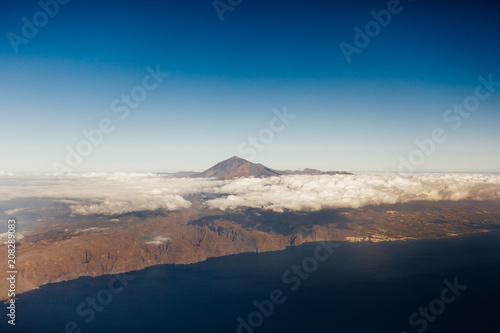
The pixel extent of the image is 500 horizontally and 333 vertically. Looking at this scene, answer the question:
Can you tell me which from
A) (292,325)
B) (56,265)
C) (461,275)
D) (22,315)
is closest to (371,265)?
(461,275)

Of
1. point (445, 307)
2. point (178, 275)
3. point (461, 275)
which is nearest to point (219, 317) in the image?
point (178, 275)

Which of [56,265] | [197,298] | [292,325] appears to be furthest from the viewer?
[56,265]

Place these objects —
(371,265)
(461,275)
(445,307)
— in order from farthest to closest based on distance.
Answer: (371,265)
(461,275)
(445,307)

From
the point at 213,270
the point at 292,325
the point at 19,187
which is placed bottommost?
the point at 213,270

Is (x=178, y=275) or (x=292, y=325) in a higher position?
(x=292, y=325)

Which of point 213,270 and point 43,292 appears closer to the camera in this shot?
point 43,292

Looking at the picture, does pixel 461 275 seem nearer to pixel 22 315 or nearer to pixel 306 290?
pixel 306 290
